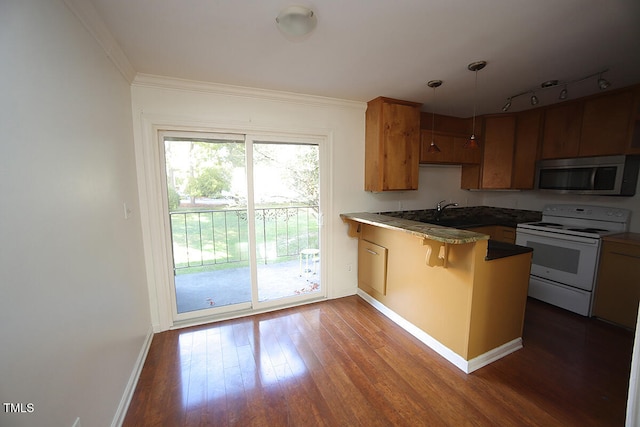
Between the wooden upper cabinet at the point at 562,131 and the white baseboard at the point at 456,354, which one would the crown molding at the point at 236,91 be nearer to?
the wooden upper cabinet at the point at 562,131

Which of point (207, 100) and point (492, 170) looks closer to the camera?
point (207, 100)

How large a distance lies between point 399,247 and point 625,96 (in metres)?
2.68

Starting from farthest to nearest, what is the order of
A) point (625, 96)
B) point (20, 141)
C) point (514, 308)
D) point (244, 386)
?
point (625, 96) < point (514, 308) < point (244, 386) < point (20, 141)

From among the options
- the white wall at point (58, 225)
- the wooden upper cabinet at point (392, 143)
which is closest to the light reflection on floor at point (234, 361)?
the white wall at point (58, 225)

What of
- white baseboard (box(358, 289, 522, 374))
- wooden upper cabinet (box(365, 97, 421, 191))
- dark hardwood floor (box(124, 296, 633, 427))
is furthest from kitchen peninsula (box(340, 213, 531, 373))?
wooden upper cabinet (box(365, 97, 421, 191))

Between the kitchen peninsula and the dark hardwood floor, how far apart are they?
0.14 m

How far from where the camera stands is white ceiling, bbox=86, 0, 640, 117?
133cm

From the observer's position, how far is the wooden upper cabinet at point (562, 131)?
277 cm

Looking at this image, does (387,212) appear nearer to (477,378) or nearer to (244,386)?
(477,378)

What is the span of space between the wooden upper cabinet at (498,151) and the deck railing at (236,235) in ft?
8.48

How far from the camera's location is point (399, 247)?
2498mm

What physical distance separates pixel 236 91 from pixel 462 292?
106 inches

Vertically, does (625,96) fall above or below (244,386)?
above

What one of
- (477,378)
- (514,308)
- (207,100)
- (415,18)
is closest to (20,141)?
(207,100)
